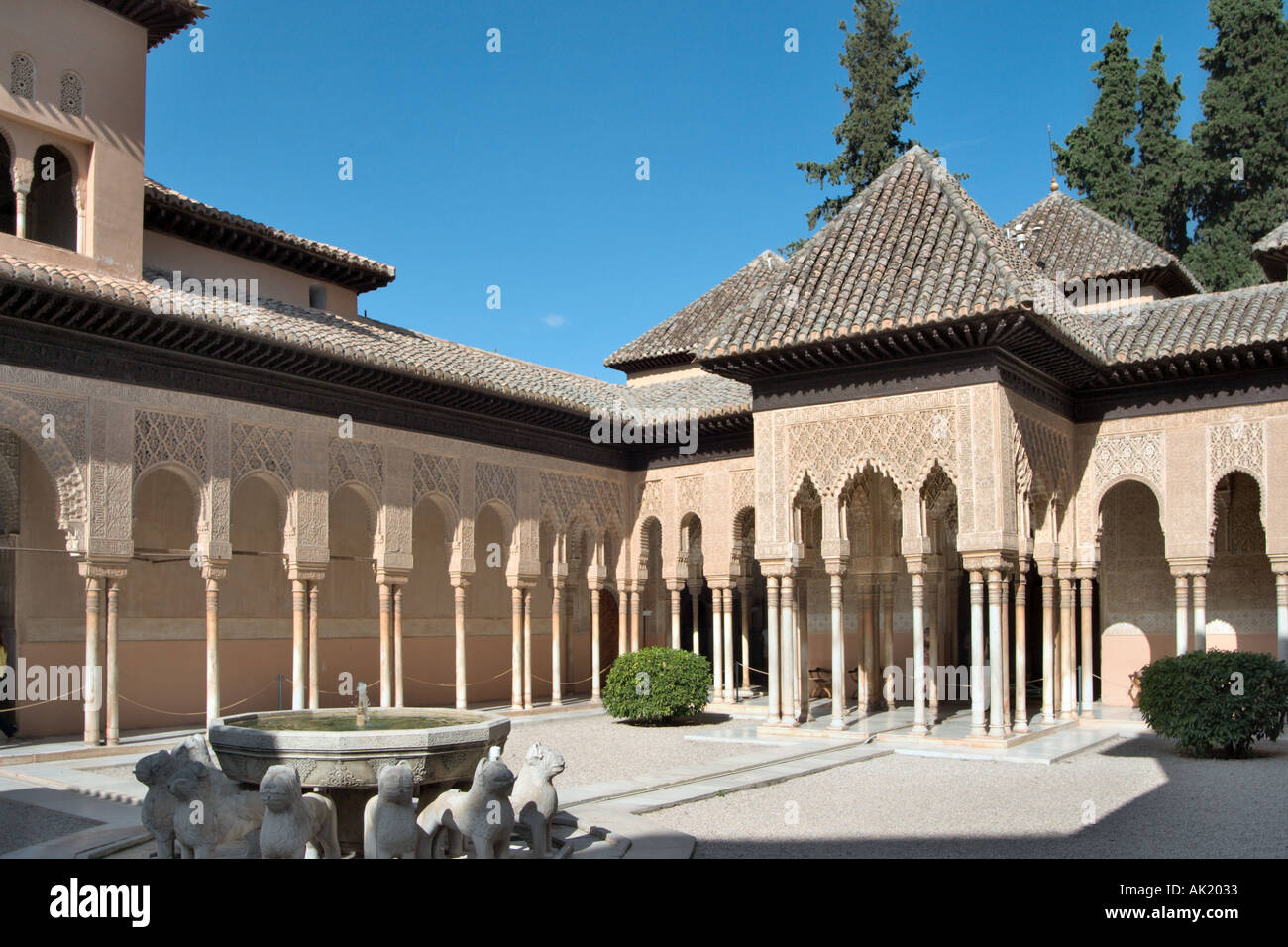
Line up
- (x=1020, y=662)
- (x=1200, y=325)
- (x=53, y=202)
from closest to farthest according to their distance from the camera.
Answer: (x=1020, y=662), (x=53, y=202), (x=1200, y=325)

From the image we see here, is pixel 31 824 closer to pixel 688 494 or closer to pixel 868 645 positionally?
pixel 868 645

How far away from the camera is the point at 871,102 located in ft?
99.0

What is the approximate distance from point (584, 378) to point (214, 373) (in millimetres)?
9251

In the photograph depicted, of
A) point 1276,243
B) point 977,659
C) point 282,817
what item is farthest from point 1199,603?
point 282,817

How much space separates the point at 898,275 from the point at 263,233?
909cm

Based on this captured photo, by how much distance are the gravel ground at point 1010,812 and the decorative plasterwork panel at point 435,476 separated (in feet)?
23.7

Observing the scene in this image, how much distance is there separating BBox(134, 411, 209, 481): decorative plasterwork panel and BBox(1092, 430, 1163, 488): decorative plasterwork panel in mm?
11219

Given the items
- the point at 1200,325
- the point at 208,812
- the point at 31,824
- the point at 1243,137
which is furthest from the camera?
the point at 1243,137

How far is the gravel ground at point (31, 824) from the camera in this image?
8098 millimetres

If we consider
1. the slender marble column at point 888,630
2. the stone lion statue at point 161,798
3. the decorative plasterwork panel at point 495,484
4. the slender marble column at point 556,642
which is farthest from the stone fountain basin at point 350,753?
the slender marble column at point 556,642

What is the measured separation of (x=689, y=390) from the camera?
67.9ft

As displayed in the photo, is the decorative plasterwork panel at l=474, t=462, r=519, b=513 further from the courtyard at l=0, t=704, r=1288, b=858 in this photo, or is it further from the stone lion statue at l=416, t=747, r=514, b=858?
the stone lion statue at l=416, t=747, r=514, b=858
